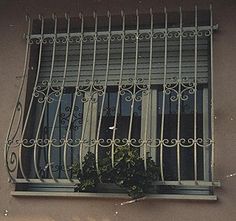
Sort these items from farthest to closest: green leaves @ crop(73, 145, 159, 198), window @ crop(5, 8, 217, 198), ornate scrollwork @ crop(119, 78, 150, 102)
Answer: ornate scrollwork @ crop(119, 78, 150, 102)
window @ crop(5, 8, 217, 198)
green leaves @ crop(73, 145, 159, 198)

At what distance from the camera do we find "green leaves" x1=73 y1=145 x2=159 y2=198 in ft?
13.8

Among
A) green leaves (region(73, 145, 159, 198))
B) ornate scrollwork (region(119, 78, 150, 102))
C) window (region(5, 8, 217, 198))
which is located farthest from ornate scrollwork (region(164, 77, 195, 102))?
green leaves (region(73, 145, 159, 198))

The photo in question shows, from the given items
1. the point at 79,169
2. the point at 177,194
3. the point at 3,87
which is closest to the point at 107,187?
the point at 79,169

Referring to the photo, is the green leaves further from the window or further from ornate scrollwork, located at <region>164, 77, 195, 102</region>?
ornate scrollwork, located at <region>164, 77, 195, 102</region>

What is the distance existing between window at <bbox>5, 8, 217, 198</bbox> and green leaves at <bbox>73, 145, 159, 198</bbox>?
6 centimetres

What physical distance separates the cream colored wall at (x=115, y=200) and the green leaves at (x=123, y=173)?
182 millimetres

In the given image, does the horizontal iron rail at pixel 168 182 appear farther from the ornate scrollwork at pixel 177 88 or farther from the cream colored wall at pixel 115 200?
the ornate scrollwork at pixel 177 88

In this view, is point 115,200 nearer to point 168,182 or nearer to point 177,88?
point 168,182

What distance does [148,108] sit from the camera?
4727 mm

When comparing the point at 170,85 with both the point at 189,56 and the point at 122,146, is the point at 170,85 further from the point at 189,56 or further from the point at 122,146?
the point at 122,146

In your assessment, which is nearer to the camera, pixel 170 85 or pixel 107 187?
pixel 107 187

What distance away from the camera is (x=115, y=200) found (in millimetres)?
4344

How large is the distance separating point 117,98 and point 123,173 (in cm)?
88

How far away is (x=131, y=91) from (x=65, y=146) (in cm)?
87
